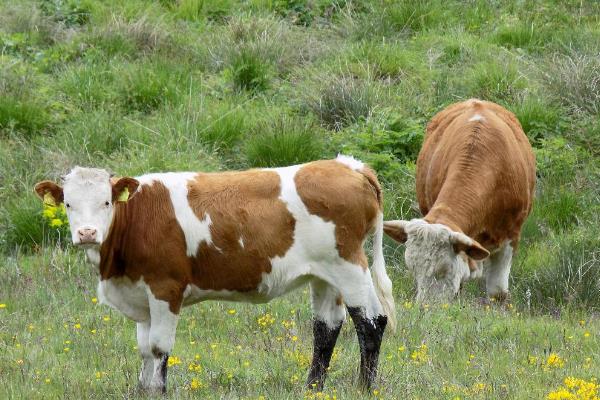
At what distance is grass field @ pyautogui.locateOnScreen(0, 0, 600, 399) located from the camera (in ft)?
25.7

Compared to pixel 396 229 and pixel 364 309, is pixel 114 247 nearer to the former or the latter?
pixel 364 309

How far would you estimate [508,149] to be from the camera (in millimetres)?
10508

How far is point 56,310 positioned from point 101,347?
3.80 feet

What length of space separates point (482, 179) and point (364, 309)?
130 inches

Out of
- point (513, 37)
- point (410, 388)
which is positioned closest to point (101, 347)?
point (410, 388)

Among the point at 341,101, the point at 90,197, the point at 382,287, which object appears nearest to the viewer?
the point at 90,197

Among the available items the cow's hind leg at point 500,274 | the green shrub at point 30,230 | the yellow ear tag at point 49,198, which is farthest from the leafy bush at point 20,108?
→ the yellow ear tag at point 49,198

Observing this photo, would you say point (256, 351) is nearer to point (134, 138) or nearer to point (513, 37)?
point (134, 138)

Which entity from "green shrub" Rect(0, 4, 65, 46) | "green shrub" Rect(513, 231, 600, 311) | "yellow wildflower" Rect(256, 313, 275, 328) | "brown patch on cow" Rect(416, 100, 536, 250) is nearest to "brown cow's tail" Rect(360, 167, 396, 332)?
"yellow wildflower" Rect(256, 313, 275, 328)

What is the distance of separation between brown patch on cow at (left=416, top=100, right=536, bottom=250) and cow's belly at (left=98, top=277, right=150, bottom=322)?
335 cm

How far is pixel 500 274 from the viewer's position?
34.9 feet

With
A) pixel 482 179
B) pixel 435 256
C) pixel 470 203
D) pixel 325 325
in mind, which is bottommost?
pixel 435 256

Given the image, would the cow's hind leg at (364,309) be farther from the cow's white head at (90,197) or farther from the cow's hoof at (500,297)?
the cow's hoof at (500,297)

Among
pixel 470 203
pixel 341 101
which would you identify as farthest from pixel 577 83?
pixel 470 203
